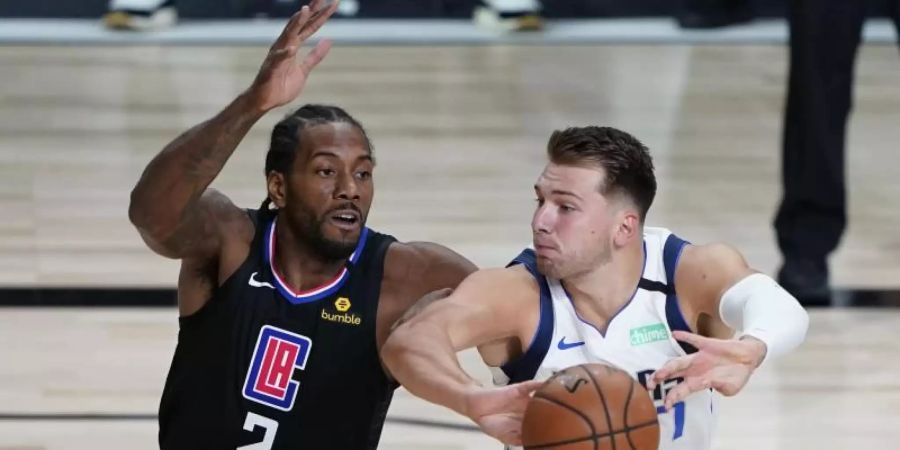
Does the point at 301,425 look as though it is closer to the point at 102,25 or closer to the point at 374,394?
the point at 374,394

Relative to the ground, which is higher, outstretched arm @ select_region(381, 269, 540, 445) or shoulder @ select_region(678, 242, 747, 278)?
shoulder @ select_region(678, 242, 747, 278)

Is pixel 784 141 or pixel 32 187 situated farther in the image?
pixel 32 187

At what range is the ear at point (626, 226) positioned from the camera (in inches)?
143

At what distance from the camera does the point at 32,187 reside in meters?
8.54

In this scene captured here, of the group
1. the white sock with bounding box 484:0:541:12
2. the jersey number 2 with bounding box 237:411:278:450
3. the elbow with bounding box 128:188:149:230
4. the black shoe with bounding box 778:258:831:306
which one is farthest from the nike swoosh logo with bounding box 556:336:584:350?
the white sock with bounding box 484:0:541:12

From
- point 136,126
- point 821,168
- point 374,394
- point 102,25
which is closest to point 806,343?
point 821,168

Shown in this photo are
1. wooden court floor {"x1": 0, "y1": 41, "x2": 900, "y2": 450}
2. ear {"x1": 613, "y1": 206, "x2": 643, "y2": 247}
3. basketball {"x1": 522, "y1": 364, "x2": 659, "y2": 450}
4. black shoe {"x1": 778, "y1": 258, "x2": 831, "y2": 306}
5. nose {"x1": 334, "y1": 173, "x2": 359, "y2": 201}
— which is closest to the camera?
basketball {"x1": 522, "y1": 364, "x2": 659, "y2": 450}

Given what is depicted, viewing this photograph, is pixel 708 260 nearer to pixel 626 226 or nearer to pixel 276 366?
pixel 626 226

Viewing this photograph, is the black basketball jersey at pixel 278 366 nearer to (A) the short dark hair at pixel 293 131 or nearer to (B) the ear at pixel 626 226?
(A) the short dark hair at pixel 293 131

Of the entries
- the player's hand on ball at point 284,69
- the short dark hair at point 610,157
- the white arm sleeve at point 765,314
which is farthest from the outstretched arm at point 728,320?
the player's hand on ball at point 284,69

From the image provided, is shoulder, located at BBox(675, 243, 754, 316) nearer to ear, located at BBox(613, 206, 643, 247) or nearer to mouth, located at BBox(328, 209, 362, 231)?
ear, located at BBox(613, 206, 643, 247)

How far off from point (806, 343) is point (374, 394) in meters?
2.71

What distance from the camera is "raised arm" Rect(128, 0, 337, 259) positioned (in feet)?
11.9

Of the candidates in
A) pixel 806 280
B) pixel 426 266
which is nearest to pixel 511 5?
pixel 806 280
